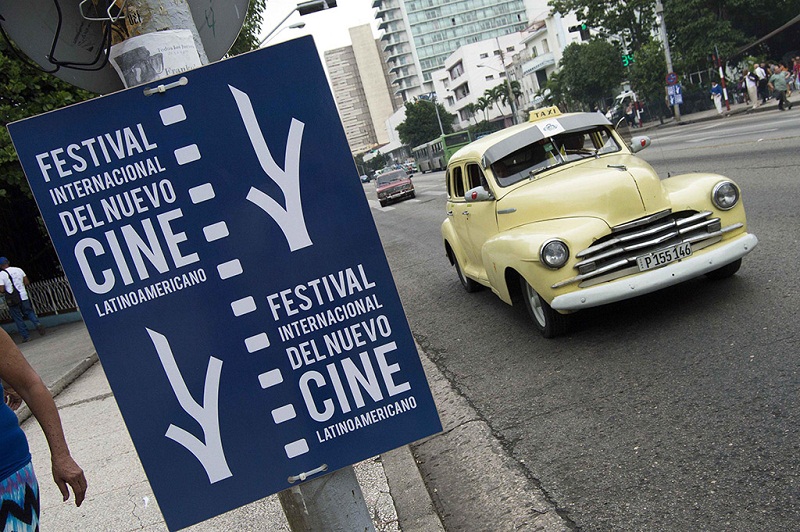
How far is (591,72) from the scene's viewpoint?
58.7 meters

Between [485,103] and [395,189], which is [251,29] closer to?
[395,189]

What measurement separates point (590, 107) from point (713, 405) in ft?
198

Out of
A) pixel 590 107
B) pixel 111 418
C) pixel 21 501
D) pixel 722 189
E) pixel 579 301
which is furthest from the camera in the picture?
pixel 590 107

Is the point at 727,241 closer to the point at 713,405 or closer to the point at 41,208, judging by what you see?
the point at 713,405

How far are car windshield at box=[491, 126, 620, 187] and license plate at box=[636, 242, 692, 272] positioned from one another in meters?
1.67

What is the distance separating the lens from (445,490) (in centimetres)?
449

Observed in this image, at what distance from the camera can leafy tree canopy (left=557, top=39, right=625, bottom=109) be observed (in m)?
55.6

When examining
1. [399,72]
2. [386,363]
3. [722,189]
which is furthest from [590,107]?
[399,72]

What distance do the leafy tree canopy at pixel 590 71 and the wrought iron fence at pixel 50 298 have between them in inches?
1681

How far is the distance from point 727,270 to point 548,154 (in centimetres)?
194

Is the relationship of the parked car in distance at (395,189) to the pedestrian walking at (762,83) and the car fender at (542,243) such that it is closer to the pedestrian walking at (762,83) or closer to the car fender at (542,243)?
the pedestrian walking at (762,83)

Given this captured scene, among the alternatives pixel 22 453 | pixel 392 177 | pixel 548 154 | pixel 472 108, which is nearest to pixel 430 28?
pixel 472 108

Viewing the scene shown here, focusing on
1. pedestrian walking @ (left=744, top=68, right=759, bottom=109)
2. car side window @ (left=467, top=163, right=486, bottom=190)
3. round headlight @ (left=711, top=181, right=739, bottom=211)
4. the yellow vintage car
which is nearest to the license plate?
the yellow vintage car

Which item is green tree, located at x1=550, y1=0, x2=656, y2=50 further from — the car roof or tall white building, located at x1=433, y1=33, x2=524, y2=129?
tall white building, located at x1=433, y1=33, x2=524, y2=129
